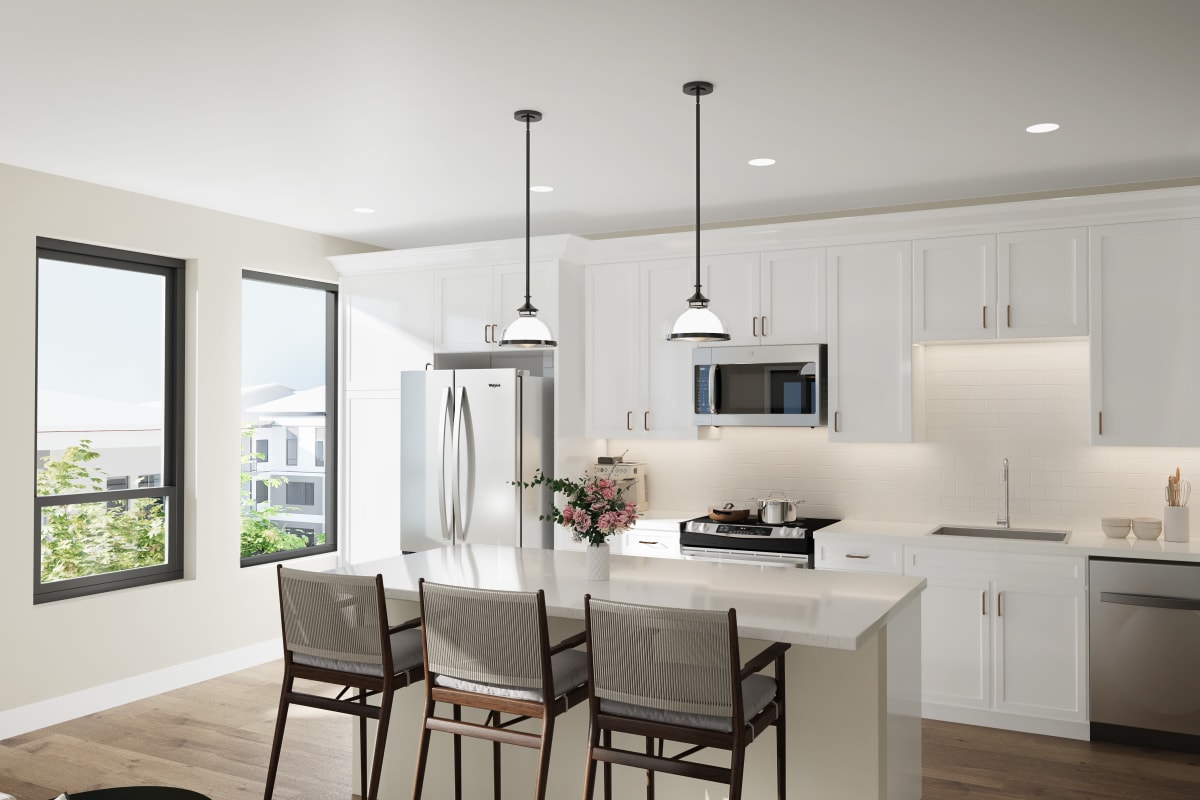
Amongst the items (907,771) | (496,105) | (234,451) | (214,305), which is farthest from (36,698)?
(907,771)

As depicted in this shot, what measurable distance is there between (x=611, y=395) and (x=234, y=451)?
2309 millimetres

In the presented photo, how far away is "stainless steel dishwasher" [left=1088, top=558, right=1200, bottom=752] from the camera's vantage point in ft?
13.6

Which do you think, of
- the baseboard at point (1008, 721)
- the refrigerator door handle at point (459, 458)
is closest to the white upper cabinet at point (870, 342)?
the baseboard at point (1008, 721)

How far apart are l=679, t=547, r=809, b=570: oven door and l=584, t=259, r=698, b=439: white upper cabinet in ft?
2.27

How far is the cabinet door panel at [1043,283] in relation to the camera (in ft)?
15.0

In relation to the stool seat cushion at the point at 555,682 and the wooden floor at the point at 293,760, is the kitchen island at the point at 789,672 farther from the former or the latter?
the wooden floor at the point at 293,760

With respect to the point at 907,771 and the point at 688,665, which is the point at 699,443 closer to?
the point at 907,771

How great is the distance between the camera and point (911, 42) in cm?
294

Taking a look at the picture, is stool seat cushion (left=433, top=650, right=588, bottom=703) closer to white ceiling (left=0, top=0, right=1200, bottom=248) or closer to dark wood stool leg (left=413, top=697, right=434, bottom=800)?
dark wood stool leg (left=413, top=697, right=434, bottom=800)

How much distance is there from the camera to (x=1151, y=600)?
13.8 ft

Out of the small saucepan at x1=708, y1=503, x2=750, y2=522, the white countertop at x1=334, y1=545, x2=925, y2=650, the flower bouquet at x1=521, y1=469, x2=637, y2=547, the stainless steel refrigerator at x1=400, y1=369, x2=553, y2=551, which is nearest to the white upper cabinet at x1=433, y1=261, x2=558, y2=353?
the stainless steel refrigerator at x1=400, y1=369, x2=553, y2=551

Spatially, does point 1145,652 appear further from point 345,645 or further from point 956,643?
point 345,645

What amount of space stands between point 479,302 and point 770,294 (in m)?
1.81

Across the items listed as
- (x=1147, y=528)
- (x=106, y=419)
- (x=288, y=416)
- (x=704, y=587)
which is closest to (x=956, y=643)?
(x=1147, y=528)
